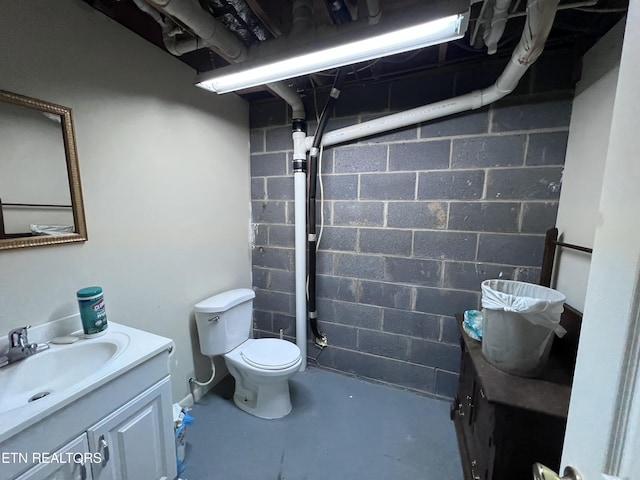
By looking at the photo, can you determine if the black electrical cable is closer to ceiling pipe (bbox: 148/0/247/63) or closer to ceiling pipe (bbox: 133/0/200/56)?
ceiling pipe (bbox: 148/0/247/63)

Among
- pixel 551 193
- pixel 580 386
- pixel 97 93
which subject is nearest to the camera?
pixel 580 386

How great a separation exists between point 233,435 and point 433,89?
2.49 meters

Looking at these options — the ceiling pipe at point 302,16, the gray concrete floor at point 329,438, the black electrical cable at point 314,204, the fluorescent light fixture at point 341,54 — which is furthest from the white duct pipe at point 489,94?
the gray concrete floor at point 329,438

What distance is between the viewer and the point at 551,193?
1.55 metres

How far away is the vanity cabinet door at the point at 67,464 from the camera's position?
30.7 inches

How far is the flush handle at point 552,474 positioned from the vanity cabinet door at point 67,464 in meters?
1.26

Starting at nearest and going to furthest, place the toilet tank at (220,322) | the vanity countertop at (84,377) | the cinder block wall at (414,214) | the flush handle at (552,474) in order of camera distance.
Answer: the flush handle at (552,474), the vanity countertop at (84,377), the cinder block wall at (414,214), the toilet tank at (220,322)

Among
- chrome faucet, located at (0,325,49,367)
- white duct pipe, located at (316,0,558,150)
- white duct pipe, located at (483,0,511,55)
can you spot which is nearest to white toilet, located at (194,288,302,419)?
chrome faucet, located at (0,325,49,367)

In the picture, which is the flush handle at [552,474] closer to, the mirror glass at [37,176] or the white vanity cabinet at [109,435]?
the white vanity cabinet at [109,435]

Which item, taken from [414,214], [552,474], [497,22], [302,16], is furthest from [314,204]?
[552,474]

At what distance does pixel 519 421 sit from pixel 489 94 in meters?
1.60

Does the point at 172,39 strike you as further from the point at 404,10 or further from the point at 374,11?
the point at 404,10

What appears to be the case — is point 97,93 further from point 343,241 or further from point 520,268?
point 520,268

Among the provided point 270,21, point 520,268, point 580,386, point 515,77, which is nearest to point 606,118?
point 515,77
